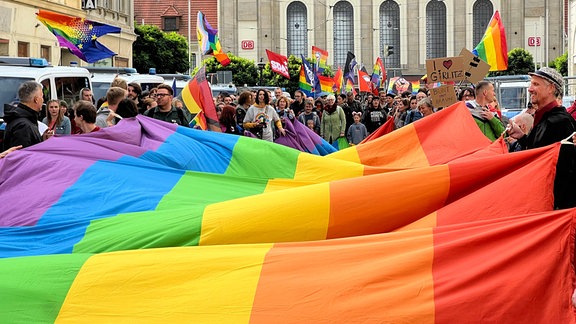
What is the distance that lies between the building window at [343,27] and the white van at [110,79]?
208 ft

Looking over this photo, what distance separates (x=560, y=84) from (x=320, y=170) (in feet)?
7.96

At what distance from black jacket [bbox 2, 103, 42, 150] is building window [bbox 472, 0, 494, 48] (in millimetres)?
76761

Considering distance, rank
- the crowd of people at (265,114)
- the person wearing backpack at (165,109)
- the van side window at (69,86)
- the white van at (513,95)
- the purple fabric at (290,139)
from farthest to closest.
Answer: the white van at (513,95)
the van side window at (69,86)
the purple fabric at (290,139)
the person wearing backpack at (165,109)
the crowd of people at (265,114)

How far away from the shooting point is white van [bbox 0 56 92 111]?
15367 mm

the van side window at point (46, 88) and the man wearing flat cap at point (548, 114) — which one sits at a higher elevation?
the van side window at point (46, 88)

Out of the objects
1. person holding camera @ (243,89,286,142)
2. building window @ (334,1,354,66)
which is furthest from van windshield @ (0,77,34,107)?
building window @ (334,1,354,66)

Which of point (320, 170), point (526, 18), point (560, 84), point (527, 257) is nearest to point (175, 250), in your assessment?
point (527, 257)

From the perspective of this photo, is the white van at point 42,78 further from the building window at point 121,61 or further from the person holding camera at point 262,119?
the building window at point 121,61

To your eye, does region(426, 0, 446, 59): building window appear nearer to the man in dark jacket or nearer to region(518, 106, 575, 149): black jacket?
the man in dark jacket

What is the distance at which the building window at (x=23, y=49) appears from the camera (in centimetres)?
3104

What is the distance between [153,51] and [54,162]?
1868 inches

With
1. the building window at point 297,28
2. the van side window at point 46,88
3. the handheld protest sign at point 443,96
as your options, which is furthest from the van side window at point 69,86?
the building window at point 297,28

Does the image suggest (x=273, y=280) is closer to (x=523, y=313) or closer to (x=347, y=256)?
(x=347, y=256)

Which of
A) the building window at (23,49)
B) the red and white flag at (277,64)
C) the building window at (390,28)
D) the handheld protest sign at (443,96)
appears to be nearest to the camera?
the handheld protest sign at (443,96)
